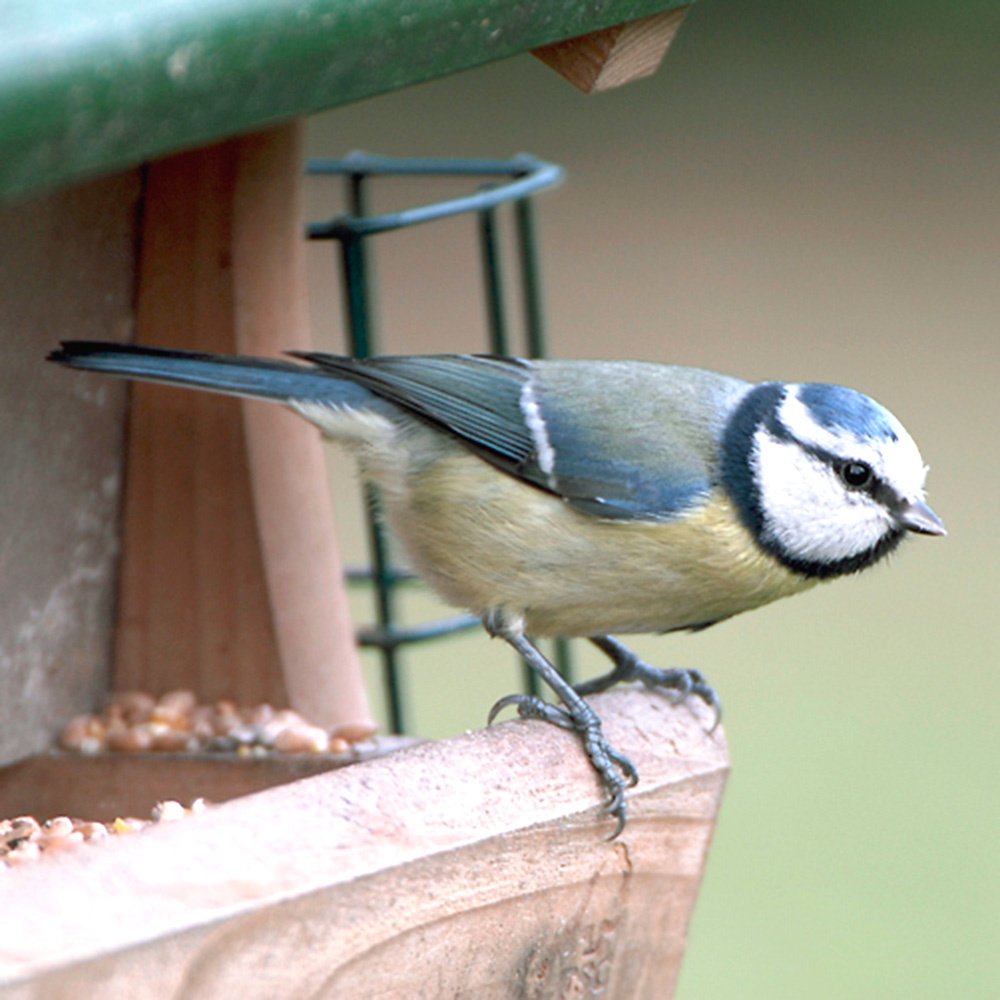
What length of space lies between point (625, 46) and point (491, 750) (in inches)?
35.0

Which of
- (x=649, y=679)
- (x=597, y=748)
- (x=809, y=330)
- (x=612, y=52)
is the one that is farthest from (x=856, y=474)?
(x=809, y=330)

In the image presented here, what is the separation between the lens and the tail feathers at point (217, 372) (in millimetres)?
2312

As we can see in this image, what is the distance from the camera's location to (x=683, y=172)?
32.8ft

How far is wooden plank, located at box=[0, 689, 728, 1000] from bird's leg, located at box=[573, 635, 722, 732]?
0.10 metres

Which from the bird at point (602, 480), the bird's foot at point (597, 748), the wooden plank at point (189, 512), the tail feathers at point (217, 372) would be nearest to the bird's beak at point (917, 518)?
the bird at point (602, 480)

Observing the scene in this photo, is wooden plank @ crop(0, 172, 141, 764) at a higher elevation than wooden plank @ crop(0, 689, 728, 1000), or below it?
higher

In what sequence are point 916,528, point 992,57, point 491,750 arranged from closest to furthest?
1. point 491,750
2. point 916,528
3. point 992,57

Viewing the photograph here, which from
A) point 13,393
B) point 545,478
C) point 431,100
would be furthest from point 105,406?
point 431,100

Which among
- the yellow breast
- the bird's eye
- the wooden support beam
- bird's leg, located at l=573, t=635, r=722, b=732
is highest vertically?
the wooden support beam

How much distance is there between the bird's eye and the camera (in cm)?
235

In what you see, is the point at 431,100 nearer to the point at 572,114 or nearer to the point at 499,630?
the point at 572,114

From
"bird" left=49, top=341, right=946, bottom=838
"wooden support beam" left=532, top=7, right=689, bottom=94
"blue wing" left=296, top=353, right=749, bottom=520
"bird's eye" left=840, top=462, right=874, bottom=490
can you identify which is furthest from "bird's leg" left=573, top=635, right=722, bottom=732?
"wooden support beam" left=532, top=7, right=689, bottom=94

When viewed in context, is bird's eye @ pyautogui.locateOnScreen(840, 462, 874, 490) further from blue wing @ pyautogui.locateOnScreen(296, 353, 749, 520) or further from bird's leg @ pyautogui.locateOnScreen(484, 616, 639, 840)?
bird's leg @ pyautogui.locateOnScreen(484, 616, 639, 840)

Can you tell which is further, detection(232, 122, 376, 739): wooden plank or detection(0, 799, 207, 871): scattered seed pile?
detection(232, 122, 376, 739): wooden plank
